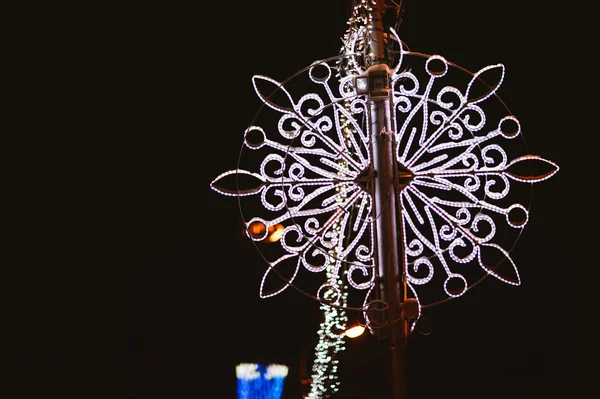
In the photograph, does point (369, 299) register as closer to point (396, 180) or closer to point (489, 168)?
point (396, 180)

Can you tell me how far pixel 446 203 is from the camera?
555cm

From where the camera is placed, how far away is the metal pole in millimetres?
5258

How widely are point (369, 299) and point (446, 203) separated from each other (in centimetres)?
82

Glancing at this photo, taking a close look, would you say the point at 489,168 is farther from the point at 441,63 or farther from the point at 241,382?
the point at 241,382

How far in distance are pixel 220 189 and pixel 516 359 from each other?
580cm

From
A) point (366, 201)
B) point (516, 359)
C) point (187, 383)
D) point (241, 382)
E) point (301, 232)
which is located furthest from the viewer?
point (241, 382)

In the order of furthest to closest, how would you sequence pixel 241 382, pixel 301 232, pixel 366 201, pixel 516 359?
pixel 241 382, pixel 516 359, pixel 366 201, pixel 301 232

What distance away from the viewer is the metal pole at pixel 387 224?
17.3 ft

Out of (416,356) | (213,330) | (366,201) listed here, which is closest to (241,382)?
(213,330)

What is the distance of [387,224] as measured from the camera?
17.4 feet

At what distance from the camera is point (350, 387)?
12.0 m

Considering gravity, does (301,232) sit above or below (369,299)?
above

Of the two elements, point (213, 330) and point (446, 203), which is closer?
point (446, 203)

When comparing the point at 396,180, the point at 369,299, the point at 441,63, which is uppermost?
the point at 441,63
